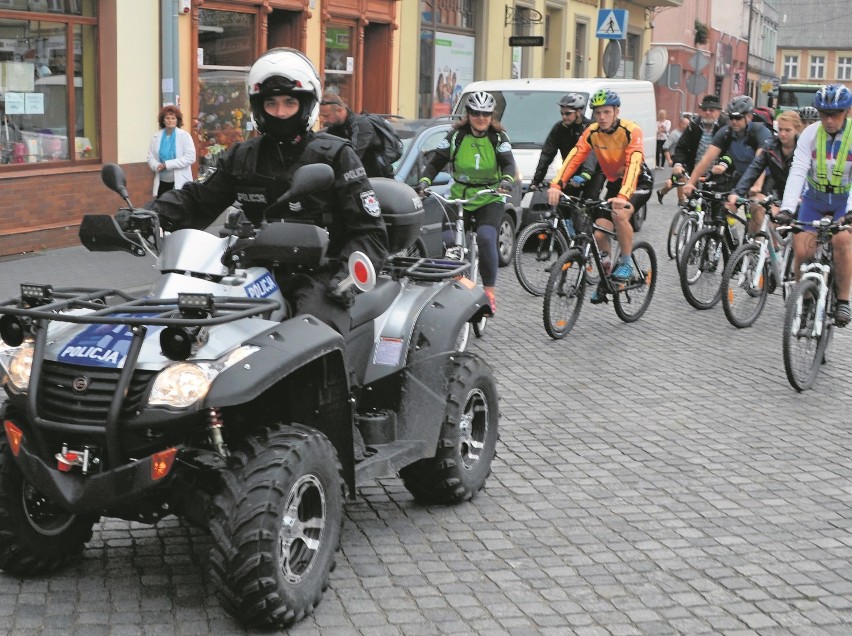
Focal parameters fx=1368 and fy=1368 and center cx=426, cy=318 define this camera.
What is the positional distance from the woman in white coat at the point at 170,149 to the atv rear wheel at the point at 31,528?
36.2ft

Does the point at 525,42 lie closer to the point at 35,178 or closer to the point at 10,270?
the point at 35,178

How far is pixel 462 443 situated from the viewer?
19.2 feet

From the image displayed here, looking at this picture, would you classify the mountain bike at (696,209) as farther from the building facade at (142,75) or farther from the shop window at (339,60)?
the shop window at (339,60)

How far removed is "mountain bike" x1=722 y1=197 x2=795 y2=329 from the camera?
36.8 ft

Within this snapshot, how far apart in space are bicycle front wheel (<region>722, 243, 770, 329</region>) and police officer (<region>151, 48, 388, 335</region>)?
6.52 meters

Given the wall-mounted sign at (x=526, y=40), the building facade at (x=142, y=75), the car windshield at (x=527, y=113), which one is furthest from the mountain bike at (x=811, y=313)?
the wall-mounted sign at (x=526, y=40)

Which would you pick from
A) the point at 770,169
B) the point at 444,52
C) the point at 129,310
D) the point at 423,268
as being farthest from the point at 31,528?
the point at 444,52

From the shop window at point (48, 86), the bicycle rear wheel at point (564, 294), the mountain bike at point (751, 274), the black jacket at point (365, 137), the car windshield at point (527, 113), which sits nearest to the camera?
the bicycle rear wheel at point (564, 294)

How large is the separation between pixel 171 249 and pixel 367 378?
1.08 meters

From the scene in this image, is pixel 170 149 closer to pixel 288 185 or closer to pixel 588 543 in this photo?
pixel 288 185

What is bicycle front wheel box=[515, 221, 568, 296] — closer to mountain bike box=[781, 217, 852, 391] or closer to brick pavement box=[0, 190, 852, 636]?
mountain bike box=[781, 217, 852, 391]

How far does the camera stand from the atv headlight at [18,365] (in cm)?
432

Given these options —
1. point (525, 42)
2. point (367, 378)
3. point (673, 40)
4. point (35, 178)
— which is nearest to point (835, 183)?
point (367, 378)

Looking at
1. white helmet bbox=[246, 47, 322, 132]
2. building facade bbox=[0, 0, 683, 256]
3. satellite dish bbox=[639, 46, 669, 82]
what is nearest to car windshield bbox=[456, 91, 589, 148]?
building facade bbox=[0, 0, 683, 256]
